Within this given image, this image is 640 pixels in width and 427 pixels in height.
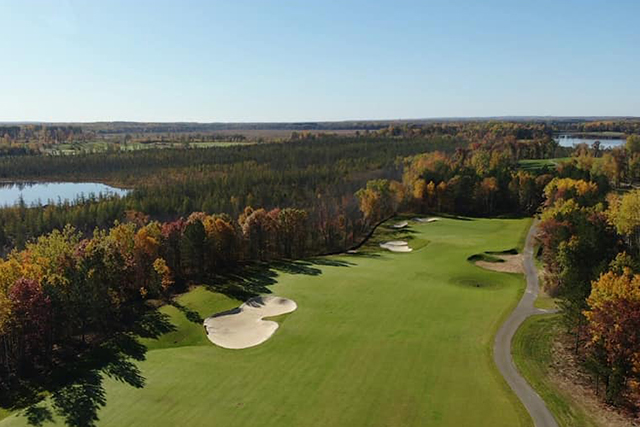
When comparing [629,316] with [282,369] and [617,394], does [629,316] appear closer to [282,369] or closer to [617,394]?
[617,394]

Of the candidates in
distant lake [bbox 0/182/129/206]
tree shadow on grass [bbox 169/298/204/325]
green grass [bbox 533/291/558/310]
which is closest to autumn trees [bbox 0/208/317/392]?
tree shadow on grass [bbox 169/298/204/325]

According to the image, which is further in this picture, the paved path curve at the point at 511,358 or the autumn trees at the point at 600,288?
the autumn trees at the point at 600,288

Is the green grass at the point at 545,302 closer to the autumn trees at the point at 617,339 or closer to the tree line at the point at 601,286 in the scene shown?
the tree line at the point at 601,286

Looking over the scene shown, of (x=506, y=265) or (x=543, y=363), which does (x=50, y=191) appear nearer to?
(x=506, y=265)

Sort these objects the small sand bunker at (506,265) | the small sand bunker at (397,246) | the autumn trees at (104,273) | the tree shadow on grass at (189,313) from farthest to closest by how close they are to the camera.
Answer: the small sand bunker at (397,246) → the small sand bunker at (506,265) → the tree shadow on grass at (189,313) → the autumn trees at (104,273)

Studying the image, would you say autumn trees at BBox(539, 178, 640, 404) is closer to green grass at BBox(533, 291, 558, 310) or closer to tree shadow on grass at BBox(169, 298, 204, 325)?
green grass at BBox(533, 291, 558, 310)

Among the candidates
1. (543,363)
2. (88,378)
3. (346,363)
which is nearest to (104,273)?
(88,378)

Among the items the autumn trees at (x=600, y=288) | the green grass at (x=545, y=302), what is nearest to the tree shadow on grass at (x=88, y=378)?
the autumn trees at (x=600, y=288)
